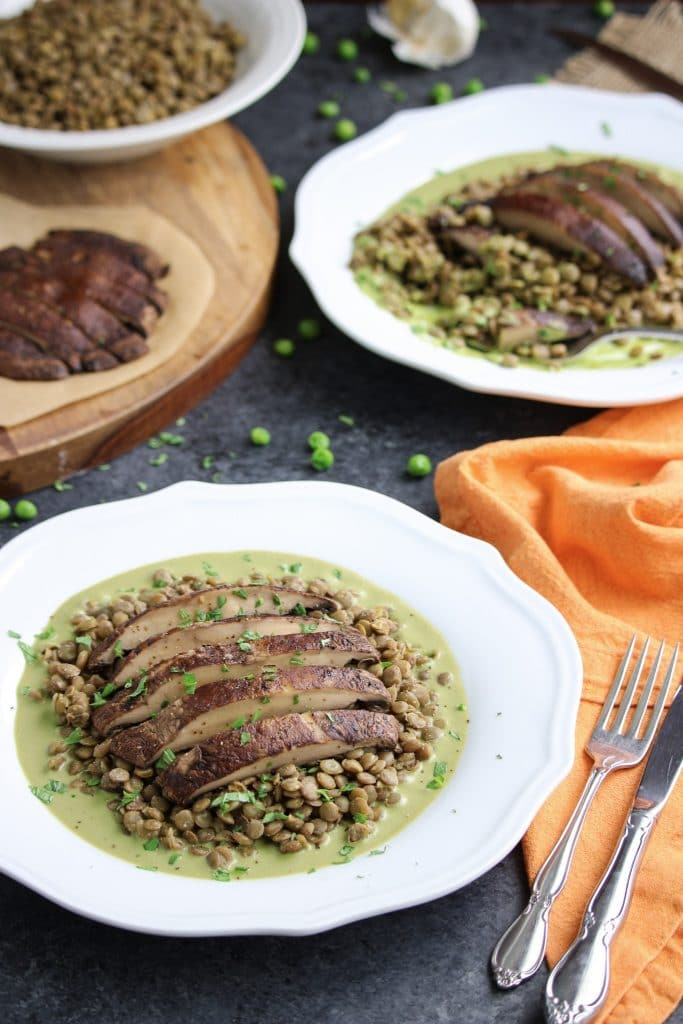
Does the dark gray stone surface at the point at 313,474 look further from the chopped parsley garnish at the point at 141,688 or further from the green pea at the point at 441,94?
the chopped parsley garnish at the point at 141,688

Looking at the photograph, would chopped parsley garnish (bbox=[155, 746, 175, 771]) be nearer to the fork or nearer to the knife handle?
the fork

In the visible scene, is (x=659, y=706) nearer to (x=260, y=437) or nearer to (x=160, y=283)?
(x=260, y=437)

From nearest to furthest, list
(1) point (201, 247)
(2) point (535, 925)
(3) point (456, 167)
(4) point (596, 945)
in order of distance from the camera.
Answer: (4) point (596, 945), (2) point (535, 925), (1) point (201, 247), (3) point (456, 167)

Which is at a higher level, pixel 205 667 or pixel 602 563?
pixel 205 667

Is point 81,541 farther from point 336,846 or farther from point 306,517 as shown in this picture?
point 336,846

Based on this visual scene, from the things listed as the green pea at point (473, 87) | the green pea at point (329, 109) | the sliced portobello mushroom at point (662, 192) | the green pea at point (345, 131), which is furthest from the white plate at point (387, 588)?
the green pea at point (473, 87)

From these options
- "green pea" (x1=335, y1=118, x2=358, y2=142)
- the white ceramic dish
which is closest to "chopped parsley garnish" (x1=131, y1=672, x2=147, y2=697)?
the white ceramic dish

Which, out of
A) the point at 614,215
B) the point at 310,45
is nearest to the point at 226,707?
the point at 614,215

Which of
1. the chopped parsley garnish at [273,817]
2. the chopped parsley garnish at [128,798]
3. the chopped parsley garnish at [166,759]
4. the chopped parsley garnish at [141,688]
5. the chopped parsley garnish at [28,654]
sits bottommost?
the chopped parsley garnish at [28,654]
